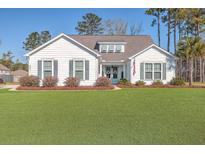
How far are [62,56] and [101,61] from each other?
4558 mm

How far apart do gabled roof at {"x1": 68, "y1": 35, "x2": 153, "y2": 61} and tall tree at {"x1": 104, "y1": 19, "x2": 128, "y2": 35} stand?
1503 cm

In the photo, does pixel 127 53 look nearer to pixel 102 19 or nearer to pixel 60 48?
pixel 60 48

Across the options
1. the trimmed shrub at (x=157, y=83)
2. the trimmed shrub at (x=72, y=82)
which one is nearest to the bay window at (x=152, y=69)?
the trimmed shrub at (x=157, y=83)

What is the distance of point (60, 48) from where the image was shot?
23.0 metres

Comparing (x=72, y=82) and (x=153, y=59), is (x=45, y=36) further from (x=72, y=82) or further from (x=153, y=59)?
(x=72, y=82)

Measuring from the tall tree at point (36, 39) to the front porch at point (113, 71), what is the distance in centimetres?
3356

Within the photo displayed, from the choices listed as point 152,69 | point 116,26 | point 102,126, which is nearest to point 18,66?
point 116,26

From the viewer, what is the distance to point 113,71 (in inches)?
1077

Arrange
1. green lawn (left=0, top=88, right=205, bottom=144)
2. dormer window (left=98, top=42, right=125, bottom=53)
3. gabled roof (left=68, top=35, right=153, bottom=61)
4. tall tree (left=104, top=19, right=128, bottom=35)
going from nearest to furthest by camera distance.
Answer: green lawn (left=0, top=88, right=205, bottom=144), gabled roof (left=68, top=35, right=153, bottom=61), dormer window (left=98, top=42, right=125, bottom=53), tall tree (left=104, top=19, right=128, bottom=35)

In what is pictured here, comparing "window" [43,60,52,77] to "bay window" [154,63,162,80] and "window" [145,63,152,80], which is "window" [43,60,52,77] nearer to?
Answer: "window" [145,63,152,80]

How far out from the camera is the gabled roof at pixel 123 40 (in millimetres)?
27078

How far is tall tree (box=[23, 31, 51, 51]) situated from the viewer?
5819 centimetres

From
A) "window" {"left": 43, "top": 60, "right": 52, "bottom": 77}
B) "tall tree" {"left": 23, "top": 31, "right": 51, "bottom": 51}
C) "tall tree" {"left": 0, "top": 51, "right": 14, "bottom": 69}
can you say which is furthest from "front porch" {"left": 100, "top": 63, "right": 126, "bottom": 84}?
"tall tree" {"left": 0, "top": 51, "right": 14, "bottom": 69}
